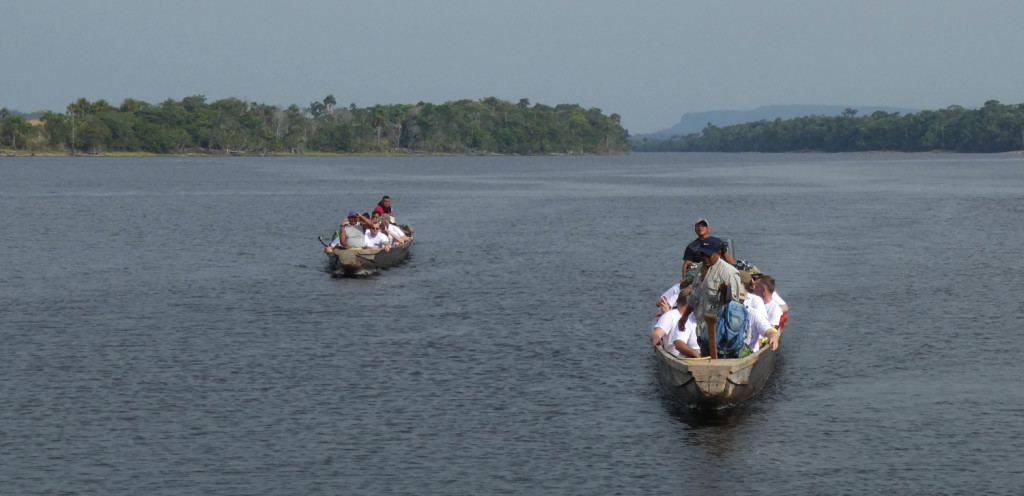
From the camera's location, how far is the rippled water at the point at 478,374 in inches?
741

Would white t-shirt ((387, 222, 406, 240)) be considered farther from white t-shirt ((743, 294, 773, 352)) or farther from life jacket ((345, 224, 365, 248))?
white t-shirt ((743, 294, 773, 352))

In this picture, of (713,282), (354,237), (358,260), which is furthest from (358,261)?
(713,282)

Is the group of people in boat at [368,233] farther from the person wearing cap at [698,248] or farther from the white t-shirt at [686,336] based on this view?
the white t-shirt at [686,336]

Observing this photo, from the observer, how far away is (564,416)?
863 inches

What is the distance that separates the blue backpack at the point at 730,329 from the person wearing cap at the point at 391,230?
2437 centimetres

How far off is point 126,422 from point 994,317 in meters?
22.5

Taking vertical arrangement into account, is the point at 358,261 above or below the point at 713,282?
below

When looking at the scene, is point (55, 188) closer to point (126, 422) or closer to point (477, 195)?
point (477, 195)

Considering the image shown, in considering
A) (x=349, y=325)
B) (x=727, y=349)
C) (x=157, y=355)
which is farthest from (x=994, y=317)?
(x=157, y=355)

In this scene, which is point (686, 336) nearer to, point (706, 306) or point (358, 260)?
point (706, 306)

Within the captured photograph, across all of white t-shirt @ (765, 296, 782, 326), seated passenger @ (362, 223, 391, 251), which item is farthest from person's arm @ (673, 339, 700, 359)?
seated passenger @ (362, 223, 391, 251)

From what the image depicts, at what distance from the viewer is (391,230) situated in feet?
149

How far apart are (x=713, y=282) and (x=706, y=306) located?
1.74ft

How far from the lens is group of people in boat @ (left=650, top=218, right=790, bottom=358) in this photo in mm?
20812
